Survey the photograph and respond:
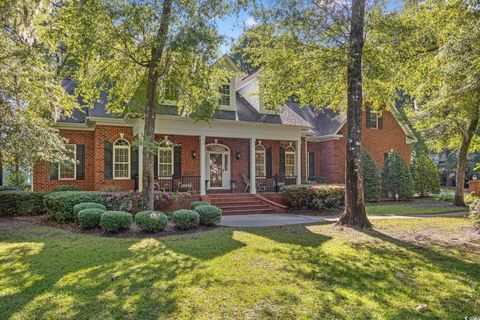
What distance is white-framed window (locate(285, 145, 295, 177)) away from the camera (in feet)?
64.5

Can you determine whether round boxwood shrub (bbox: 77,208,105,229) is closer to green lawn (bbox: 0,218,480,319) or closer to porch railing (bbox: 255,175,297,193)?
green lawn (bbox: 0,218,480,319)

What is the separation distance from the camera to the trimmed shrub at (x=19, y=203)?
40.9 ft

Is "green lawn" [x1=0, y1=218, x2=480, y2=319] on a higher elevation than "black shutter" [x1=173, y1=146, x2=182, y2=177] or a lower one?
lower

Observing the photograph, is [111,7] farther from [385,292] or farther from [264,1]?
[385,292]

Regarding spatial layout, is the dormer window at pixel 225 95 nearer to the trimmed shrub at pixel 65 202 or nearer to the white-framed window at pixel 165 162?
the white-framed window at pixel 165 162

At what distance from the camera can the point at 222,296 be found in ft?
14.9

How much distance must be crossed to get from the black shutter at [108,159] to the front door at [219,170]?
15.9 ft

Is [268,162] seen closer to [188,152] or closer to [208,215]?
[188,152]

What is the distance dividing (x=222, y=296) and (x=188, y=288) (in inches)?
21.8

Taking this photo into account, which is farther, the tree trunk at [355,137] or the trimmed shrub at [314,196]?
the trimmed shrub at [314,196]

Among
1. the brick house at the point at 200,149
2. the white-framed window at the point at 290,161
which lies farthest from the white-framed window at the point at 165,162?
the white-framed window at the point at 290,161

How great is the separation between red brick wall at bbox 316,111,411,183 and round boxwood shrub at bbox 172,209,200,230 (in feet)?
43.6

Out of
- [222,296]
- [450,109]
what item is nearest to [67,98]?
[222,296]

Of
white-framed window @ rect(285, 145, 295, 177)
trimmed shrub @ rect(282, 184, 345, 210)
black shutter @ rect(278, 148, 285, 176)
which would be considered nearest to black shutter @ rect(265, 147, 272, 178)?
black shutter @ rect(278, 148, 285, 176)
